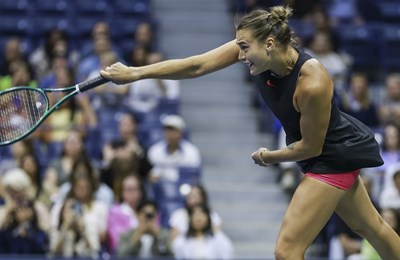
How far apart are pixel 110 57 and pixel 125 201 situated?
215 cm

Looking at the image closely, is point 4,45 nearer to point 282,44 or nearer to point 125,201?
point 125,201

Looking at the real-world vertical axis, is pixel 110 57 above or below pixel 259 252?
above

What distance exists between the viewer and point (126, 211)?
9391 mm

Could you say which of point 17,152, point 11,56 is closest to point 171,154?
point 17,152

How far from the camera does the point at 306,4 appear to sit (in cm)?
1281

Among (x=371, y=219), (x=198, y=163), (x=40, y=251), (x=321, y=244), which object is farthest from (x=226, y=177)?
(x=371, y=219)

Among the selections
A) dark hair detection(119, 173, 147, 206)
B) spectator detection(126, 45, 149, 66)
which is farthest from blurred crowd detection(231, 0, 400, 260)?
dark hair detection(119, 173, 147, 206)

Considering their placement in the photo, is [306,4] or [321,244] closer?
[321,244]

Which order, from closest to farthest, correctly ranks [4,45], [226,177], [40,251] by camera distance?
[40,251] → [226,177] → [4,45]

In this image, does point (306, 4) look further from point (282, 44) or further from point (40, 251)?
point (282, 44)

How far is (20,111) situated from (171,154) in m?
4.19

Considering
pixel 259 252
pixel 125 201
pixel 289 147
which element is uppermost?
pixel 289 147

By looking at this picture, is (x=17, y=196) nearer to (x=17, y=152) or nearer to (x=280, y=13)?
(x=17, y=152)

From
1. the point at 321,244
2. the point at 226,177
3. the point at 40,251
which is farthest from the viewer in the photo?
the point at 226,177
